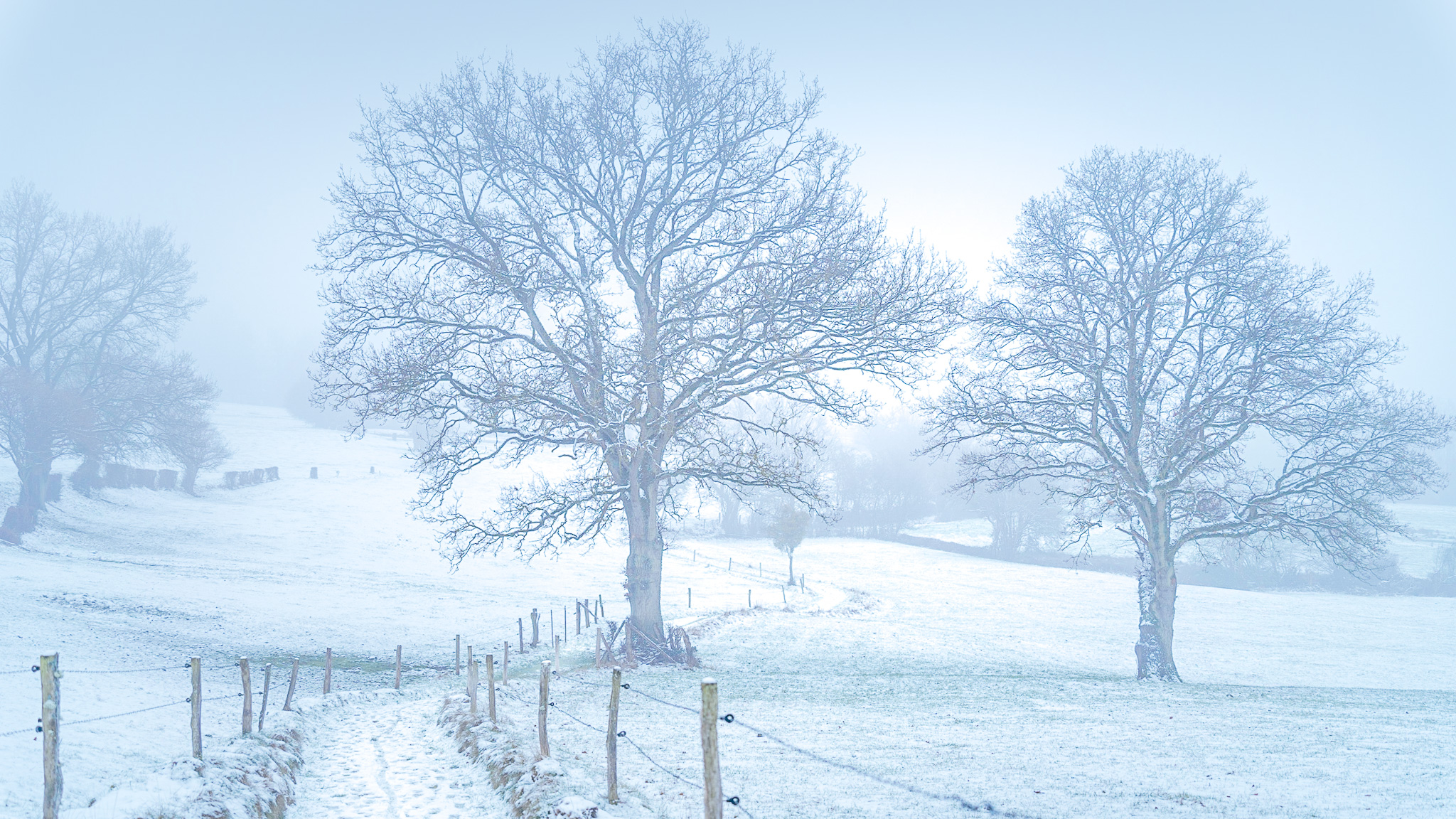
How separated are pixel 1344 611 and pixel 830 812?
176 feet

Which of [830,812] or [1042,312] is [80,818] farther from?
[1042,312]

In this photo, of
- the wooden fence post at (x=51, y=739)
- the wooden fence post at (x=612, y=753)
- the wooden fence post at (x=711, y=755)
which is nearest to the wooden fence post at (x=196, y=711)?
the wooden fence post at (x=51, y=739)

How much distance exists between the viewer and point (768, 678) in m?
18.2

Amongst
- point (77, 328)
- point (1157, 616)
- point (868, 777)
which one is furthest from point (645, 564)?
point (77, 328)

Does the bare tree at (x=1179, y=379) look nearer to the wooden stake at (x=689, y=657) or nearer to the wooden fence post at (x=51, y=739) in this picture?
the wooden stake at (x=689, y=657)

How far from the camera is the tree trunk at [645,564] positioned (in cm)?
1980

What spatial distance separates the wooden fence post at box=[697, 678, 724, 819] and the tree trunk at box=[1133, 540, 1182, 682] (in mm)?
17322

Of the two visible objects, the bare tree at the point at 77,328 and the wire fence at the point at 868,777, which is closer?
the wire fence at the point at 868,777

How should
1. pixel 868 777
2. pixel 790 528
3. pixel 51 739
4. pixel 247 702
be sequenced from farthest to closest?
1. pixel 790 528
2. pixel 247 702
3. pixel 868 777
4. pixel 51 739

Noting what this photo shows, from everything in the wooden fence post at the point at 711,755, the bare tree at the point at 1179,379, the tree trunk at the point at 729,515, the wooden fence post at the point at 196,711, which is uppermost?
the bare tree at the point at 1179,379

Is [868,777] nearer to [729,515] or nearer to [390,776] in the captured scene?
[390,776]

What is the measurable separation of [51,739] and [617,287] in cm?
1579

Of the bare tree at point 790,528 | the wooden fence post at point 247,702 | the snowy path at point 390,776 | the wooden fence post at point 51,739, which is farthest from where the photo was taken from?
the bare tree at point 790,528

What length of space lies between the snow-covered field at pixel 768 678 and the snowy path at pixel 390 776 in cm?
6
